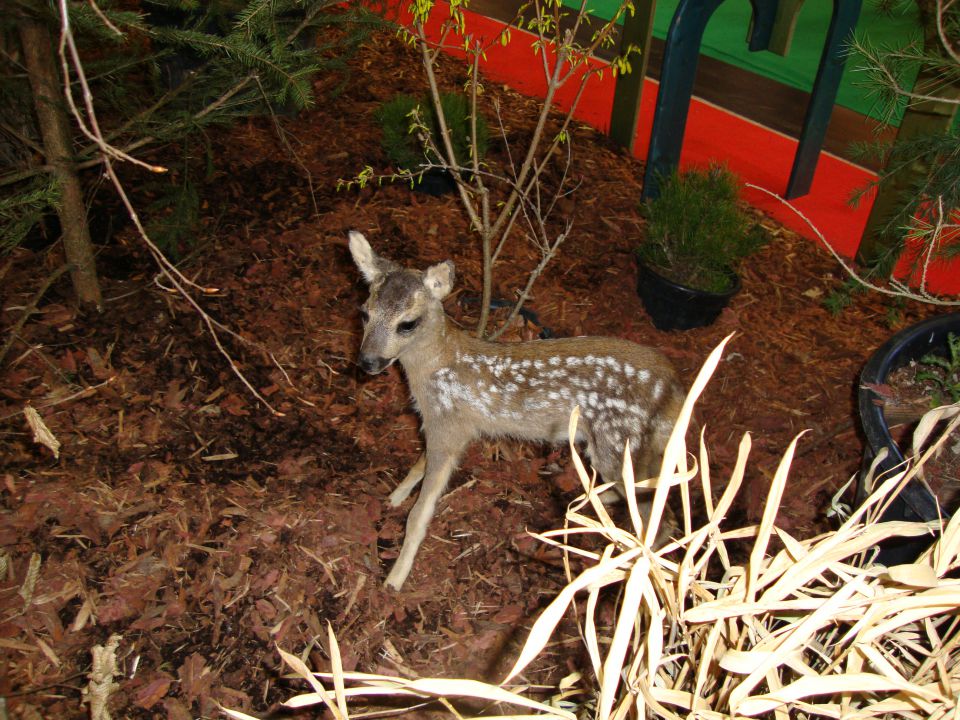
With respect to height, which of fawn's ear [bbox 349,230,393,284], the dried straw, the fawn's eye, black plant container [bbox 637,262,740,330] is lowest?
black plant container [bbox 637,262,740,330]

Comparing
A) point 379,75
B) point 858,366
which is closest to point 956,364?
point 858,366

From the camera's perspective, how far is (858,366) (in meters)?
5.34

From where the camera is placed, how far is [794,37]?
9820 millimetres

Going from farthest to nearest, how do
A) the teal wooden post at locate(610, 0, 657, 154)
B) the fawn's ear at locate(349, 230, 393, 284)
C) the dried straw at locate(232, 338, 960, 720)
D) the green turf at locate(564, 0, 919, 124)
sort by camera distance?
1. the green turf at locate(564, 0, 919, 124)
2. the teal wooden post at locate(610, 0, 657, 154)
3. the fawn's ear at locate(349, 230, 393, 284)
4. the dried straw at locate(232, 338, 960, 720)

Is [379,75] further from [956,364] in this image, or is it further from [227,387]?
[956,364]

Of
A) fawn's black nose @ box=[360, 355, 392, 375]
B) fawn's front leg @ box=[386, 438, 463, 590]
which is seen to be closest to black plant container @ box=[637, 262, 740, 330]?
fawn's front leg @ box=[386, 438, 463, 590]

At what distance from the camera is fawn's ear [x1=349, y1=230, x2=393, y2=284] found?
4.17 m

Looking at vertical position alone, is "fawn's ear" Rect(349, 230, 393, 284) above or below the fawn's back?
above

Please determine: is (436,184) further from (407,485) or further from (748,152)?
(748,152)

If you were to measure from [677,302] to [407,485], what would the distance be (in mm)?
2443

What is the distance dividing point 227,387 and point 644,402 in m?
2.66

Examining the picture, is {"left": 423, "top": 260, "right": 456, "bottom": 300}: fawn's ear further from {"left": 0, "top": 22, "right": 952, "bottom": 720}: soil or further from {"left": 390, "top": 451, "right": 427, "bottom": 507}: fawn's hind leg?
{"left": 0, "top": 22, "right": 952, "bottom": 720}: soil

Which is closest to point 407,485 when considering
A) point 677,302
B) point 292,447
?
point 292,447

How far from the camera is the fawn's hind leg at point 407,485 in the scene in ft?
14.8
